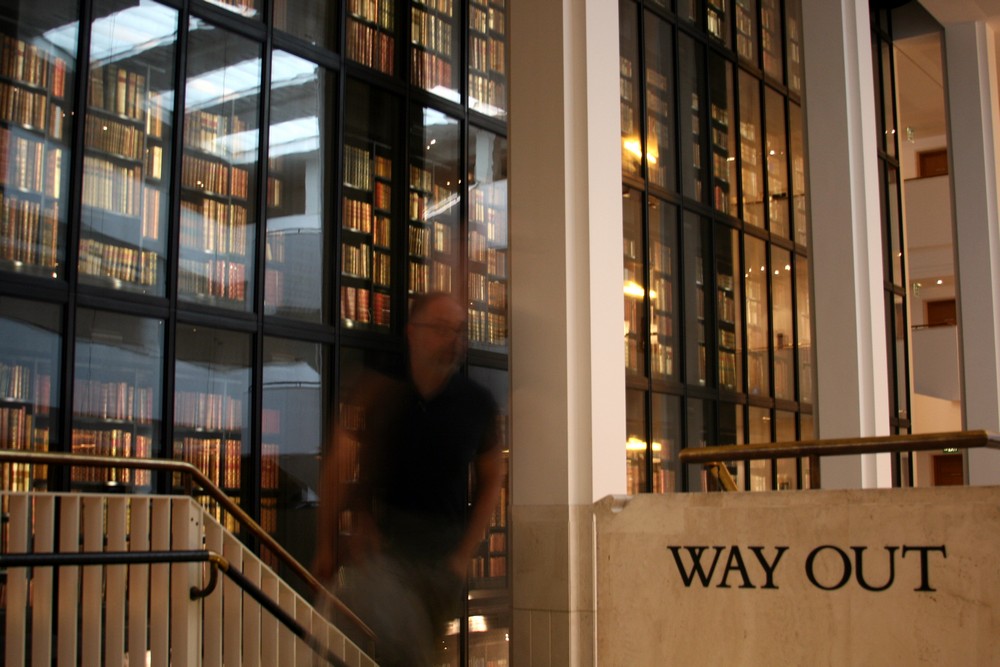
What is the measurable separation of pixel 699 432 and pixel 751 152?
2.99 metres

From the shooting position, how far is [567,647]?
17.4 feet

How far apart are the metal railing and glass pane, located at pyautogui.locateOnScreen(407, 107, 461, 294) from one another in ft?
9.80

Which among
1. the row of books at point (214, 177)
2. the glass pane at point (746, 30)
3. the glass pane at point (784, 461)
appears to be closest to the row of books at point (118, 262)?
the row of books at point (214, 177)

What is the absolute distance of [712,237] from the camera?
957 centimetres

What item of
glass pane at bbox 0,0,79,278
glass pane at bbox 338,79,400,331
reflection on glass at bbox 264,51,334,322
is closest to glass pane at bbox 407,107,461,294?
glass pane at bbox 338,79,400,331

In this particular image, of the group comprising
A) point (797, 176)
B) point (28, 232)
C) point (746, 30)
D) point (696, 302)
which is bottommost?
point (28, 232)

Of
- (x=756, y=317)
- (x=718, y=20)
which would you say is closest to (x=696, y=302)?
(x=756, y=317)

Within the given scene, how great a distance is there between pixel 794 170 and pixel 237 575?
8020 mm

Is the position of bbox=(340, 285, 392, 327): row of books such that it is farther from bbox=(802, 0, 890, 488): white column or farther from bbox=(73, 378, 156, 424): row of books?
bbox=(802, 0, 890, 488): white column

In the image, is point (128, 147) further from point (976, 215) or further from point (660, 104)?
point (976, 215)

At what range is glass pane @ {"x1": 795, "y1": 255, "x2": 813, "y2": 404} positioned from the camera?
10.7 m

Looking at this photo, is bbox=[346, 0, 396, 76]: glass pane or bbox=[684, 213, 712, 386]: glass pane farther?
Answer: bbox=[684, 213, 712, 386]: glass pane

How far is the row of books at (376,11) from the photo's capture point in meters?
6.95

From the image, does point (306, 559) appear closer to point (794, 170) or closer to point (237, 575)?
point (237, 575)
